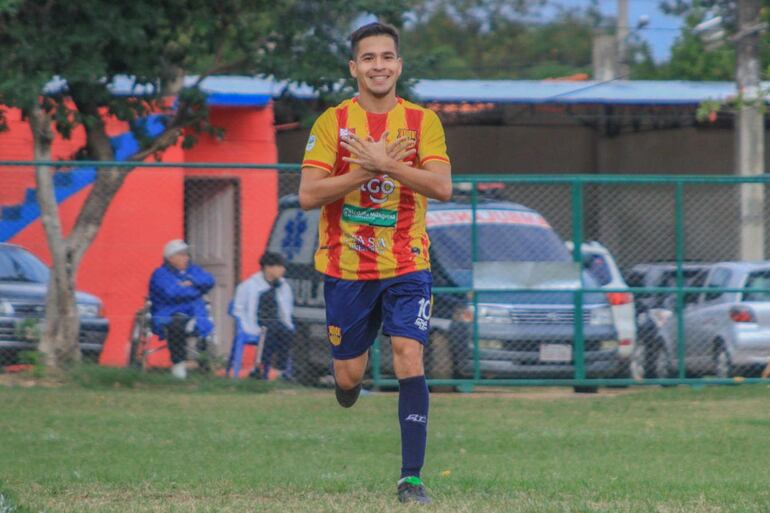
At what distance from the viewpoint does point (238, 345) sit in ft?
44.3

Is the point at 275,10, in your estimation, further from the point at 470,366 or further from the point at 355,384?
the point at 355,384

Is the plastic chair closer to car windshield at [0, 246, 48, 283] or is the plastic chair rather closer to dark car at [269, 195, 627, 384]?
dark car at [269, 195, 627, 384]

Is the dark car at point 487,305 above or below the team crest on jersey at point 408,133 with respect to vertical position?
below

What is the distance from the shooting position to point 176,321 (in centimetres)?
1342

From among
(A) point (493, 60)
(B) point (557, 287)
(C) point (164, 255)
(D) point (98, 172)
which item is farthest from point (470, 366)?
(A) point (493, 60)

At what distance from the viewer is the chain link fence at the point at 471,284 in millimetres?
13508

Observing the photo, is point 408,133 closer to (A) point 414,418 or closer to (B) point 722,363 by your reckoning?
(A) point 414,418

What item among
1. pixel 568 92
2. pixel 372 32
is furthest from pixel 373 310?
pixel 568 92

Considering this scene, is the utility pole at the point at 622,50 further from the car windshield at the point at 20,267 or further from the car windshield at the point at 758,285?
the car windshield at the point at 20,267

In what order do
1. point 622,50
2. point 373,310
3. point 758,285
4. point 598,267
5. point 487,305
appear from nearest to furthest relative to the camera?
point 373,310 < point 487,305 < point 758,285 < point 598,267 < point 622,50

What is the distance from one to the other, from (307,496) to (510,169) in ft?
68.0

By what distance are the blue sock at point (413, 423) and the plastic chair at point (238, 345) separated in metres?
7.30

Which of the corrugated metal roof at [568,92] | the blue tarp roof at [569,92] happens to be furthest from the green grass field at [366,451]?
the corrugated metal roof at [568,92]

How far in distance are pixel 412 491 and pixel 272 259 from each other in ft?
25.0
